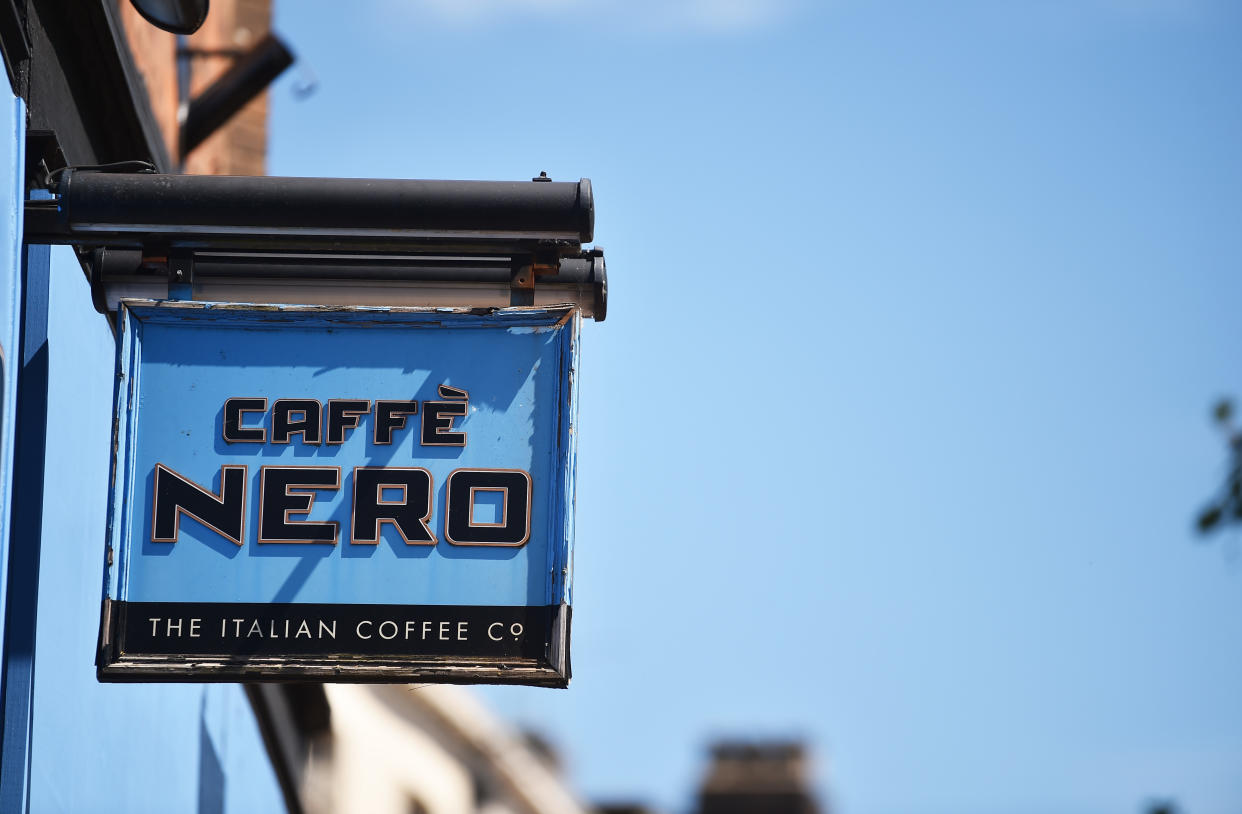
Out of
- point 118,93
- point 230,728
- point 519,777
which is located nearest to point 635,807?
point 519,777

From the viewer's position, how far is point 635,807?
129 feet

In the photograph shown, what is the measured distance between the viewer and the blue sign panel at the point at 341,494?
207 inches

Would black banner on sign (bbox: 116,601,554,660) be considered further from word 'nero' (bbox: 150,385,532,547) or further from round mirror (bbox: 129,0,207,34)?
round mirror (bbox: 129,0,207,34)

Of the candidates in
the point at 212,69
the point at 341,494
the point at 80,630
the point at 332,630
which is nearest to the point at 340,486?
the point at 341,494

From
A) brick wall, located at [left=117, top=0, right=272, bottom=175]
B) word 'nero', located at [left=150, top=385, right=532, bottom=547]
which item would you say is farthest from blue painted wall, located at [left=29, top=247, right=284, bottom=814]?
brick wall, located at [left=117, top=0, right=272, bottom=175]

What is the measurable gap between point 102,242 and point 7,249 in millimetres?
275

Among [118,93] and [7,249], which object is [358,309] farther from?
[118,93]

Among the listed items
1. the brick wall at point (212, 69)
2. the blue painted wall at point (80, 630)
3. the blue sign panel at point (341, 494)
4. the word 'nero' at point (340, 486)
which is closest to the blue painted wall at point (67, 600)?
the blue painted wall at point (80, 630)

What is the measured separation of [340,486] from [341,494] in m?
0.03

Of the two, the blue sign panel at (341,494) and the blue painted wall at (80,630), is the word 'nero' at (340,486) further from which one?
the blue painted wall at (80,630)

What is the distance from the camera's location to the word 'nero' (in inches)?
210

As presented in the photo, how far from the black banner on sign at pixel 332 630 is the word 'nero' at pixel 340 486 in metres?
0.20

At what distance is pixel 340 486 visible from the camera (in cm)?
539

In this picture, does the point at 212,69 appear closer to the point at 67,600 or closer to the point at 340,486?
the point at 67,600
